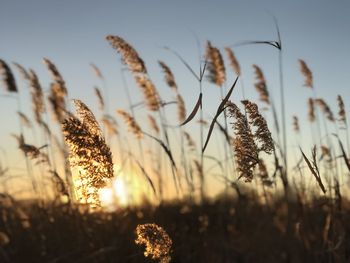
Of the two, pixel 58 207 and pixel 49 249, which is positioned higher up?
pixel 58 207

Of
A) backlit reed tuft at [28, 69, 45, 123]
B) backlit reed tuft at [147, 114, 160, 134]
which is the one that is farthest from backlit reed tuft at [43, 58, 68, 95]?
backlit reed tuft at [147, 114, 160, 134]

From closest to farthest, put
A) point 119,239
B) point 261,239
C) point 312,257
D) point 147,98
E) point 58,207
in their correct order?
point 312,257 → point 147,98 → point 119,239 → point 58,207 → point 261,239

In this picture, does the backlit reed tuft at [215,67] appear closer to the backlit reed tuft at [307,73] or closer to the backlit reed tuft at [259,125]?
the backlit reed tuft at [307,73]

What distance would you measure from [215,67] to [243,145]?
7.90 ft

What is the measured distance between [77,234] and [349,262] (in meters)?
2.15

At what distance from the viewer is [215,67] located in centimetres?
428

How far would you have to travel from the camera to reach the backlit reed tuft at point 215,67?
4242 millimetres

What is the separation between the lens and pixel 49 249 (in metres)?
4.32

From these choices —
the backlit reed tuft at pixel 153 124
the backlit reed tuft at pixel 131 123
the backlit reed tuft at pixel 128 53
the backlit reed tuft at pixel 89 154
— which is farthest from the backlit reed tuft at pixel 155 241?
the backlit reed tuft at pixel 153 124

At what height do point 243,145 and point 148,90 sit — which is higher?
point 148,90

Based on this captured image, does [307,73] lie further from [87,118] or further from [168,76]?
[87,118]

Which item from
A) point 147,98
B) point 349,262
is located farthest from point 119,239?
point 349,262

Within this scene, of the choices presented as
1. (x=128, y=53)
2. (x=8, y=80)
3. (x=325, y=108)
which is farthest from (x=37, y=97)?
(x=325, y=108)

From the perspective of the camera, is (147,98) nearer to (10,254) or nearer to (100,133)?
(10,254)
